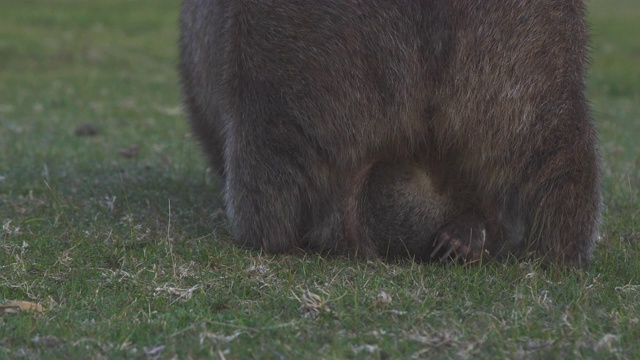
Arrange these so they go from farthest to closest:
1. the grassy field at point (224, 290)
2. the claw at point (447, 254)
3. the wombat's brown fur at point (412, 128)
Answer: the claw at point (447, 254)
the wombat's brown fur at point (412, 128)
the grassy field at point (224, 290)

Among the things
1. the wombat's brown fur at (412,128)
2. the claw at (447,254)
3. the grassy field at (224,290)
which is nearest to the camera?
the grassy field at (224,290)

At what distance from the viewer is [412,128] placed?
3814 millimetres

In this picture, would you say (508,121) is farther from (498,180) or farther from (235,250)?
(235,250)

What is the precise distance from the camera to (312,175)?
388 centimetres

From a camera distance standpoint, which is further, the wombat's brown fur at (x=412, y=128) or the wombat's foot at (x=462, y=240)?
the wombat's foot at (x=462, y=240)

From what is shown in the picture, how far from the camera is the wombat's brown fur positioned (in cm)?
373

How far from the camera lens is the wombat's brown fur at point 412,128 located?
3.73m

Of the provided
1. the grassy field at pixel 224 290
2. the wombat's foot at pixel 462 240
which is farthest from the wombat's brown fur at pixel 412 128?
the grassy field at pixel 224 290

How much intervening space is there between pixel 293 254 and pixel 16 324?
1.23 metres

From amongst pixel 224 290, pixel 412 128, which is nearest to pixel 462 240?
pixel 412 128

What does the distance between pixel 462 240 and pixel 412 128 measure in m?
0.50

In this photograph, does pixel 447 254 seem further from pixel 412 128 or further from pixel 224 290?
pixel 224 290

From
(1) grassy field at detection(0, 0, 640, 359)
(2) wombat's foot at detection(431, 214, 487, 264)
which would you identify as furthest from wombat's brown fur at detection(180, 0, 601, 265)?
(1) grassy field at detection(0, 0, 640, 359)

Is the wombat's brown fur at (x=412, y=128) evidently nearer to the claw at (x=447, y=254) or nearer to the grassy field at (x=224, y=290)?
the claw at (x=447, y=254)
